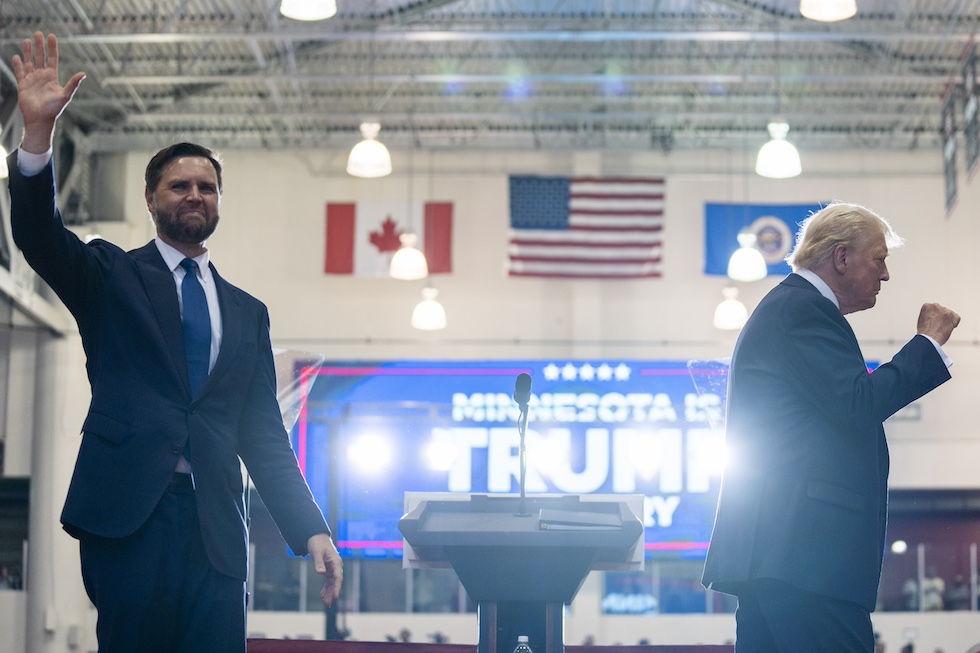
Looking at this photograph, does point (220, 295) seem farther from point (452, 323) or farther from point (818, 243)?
point (452, 323)

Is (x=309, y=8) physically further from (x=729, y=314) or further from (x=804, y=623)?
(x=729, y=314)

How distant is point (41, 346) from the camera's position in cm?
1358

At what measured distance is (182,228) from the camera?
8.13 ft

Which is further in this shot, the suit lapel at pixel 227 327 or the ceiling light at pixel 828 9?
the ceiling light at pixel 828 9

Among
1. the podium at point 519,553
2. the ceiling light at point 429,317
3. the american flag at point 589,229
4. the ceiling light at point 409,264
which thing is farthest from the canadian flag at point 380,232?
the podium at point 519,553

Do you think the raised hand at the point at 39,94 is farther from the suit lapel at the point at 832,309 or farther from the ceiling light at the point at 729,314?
the ceiling light at the point at 729,314

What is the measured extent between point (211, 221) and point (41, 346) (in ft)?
39.4

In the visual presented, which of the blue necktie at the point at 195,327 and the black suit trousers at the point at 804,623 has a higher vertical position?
the blue necktie at the point at 195,327

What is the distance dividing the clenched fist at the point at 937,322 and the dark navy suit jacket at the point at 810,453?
42 millimetres

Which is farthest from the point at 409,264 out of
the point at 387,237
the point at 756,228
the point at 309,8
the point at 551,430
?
the point at 756,228

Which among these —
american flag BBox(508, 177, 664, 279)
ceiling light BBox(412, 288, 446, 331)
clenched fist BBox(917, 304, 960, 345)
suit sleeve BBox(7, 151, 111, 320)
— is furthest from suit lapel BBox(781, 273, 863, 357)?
american flag BBox(508, 177, 664, 279)

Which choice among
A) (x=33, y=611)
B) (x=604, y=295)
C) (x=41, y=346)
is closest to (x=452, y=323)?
(x=604, y=295)

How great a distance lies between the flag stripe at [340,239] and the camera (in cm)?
1465

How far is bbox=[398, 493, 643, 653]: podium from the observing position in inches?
106
